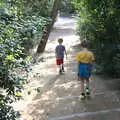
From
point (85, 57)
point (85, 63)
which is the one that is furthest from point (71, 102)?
point (85, 57)

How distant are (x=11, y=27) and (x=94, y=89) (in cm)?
432

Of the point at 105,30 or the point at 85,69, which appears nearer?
the point at 85,69

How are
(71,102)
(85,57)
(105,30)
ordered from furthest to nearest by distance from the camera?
(105,30), (85,57), (71,102)

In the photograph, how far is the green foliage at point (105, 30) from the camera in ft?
39.5

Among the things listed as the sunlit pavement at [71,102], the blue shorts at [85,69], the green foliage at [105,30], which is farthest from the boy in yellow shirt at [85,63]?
the green foliage at [105,30]

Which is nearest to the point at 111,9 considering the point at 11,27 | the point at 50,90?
the point at 50,90

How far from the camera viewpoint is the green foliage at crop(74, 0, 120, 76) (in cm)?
1205

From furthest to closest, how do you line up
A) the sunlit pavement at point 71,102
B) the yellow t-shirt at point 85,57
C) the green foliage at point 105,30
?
the green foliage at point 105,30, the yellow t-shirt at point 85,57, the sunlit pavement at point 71,102

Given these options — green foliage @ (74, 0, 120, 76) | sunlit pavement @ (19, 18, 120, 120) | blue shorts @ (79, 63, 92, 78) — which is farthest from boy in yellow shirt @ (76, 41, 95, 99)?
green foliage @ (74, 0, 120, 76)

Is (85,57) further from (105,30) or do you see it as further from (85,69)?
(105,30)

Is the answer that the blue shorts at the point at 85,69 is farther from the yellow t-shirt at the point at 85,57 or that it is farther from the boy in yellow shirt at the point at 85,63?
the yellow t-shirt at the point at 85,57

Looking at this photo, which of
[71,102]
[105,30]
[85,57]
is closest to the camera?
[71,102]

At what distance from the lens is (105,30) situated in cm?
1284

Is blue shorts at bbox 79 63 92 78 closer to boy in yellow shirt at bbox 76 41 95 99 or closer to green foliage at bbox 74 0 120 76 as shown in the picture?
boy in yellow shirt at bbox 76 41 95 99
